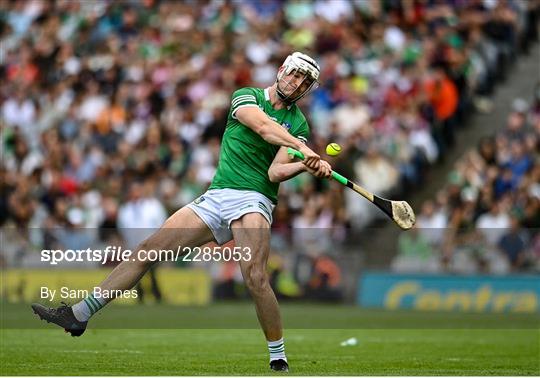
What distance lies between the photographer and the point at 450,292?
75.0 ft

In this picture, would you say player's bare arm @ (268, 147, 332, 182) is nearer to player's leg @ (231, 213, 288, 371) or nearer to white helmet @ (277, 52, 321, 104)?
player's leg @ (231, 213, 288, 371)

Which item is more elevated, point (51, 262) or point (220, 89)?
point (220, 89)

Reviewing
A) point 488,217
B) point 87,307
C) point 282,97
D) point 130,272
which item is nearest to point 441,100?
point 488,217

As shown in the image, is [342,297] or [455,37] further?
[455,37]

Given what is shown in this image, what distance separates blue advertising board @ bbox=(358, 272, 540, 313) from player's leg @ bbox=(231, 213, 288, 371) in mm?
11118

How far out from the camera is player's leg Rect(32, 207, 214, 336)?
38.5 ft

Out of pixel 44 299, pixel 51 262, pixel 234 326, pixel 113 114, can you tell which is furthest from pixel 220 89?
pixel 44 299

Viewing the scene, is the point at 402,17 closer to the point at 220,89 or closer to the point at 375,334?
the point at 220,89

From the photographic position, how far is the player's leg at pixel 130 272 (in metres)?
11.8

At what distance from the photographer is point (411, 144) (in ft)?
82.4

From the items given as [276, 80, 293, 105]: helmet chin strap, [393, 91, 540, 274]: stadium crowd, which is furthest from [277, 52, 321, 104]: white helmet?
[393, 91, 540, 274]: stadium crowd

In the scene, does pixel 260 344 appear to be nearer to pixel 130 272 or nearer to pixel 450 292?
pixel 130 272

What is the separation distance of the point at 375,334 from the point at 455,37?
10714 millimetres

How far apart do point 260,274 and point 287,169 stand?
3.04 feet
